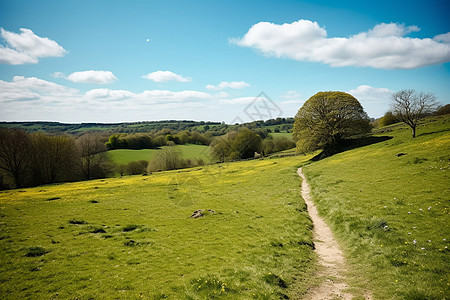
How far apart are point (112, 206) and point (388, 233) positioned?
2710 cm

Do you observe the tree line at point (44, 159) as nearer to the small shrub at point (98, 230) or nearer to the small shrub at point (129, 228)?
the small shrub at point (98, 230)

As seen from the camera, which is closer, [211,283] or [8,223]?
[211,283]

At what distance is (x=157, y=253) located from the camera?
489 inches

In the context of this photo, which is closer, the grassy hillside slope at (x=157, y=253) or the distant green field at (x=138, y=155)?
the grassy hillside slope at (x=157, y=253)

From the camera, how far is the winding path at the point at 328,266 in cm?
887

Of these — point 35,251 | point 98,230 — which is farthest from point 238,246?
point 35,251

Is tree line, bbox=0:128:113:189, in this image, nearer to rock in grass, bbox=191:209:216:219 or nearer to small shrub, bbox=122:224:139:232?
small shrub, bbox=122:224:139:232

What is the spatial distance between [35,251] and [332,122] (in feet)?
180

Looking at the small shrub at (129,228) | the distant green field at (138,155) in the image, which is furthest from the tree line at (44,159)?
the small shrub at (129,228)

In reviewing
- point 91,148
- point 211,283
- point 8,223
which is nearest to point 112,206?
point 8,223

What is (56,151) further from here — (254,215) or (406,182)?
(406,182)

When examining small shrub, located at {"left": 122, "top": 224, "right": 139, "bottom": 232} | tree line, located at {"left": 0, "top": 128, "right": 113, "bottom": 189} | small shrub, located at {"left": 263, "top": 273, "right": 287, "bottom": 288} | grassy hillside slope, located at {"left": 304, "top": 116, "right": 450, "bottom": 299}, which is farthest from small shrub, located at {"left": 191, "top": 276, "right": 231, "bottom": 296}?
tree line, located at {"left": 0, "top": 128, "right": 113, "bottom": 189}

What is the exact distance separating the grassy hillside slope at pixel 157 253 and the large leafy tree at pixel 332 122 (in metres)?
31.9

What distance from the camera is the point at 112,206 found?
25.2 metres
